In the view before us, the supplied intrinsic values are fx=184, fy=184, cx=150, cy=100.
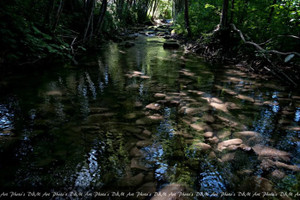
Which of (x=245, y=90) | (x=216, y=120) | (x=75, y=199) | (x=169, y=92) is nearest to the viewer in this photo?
(x=75, y=199)

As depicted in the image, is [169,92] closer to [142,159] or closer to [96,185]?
[142,159]

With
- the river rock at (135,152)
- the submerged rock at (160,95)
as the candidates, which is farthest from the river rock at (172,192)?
the submerged rock at (160,95)

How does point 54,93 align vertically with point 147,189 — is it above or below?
above

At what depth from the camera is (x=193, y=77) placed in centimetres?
586

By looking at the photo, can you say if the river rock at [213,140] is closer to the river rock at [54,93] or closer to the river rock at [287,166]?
the river rock at [287,166]

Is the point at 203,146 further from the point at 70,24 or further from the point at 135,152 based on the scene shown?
the point at 70,24

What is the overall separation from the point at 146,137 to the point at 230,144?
1.17 metres

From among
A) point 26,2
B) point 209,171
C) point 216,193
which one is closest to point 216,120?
point 209,171

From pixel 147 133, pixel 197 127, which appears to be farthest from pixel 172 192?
pixel 197 127

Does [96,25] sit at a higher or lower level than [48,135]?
higher

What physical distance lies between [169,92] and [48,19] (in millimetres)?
5447

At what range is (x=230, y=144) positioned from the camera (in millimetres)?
2521

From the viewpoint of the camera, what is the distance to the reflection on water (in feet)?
6.32

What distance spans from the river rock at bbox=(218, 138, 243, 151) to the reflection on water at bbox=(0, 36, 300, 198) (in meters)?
0.01
